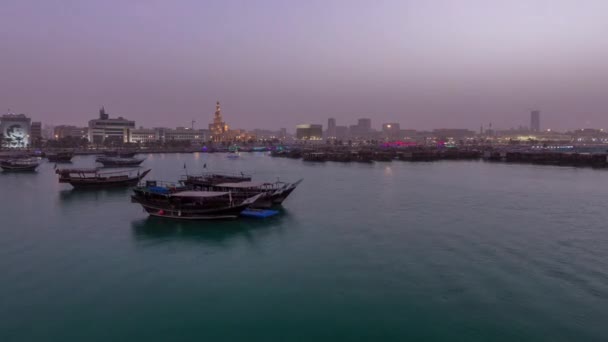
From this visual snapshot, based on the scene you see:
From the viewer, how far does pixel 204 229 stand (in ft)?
76.5

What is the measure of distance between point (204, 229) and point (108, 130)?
559 ft

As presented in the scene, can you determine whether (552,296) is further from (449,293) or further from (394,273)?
(394,273)

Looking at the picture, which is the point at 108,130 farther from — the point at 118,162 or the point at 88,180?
the point at 88,180

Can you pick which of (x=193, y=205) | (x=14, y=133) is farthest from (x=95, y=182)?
(x=14, y=133)

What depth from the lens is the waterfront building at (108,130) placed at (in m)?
167

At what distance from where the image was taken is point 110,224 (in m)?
25.2

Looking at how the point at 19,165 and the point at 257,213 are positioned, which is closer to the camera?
the point at 257,213

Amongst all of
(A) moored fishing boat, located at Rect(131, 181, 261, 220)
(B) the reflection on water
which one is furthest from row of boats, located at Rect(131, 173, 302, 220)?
(B) the reflection on water

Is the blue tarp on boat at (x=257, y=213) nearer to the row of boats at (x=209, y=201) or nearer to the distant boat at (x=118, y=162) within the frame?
the row of boats at (x=209, y=201)

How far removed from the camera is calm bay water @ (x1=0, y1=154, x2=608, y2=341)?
12.1 m

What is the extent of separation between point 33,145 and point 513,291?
567 feet

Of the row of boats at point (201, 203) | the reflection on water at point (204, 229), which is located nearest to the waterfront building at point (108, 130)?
the row of boats at point (201, 203)

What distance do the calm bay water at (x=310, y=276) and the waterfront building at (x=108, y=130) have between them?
153 meters

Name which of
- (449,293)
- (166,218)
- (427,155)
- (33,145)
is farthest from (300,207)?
(33,145)
